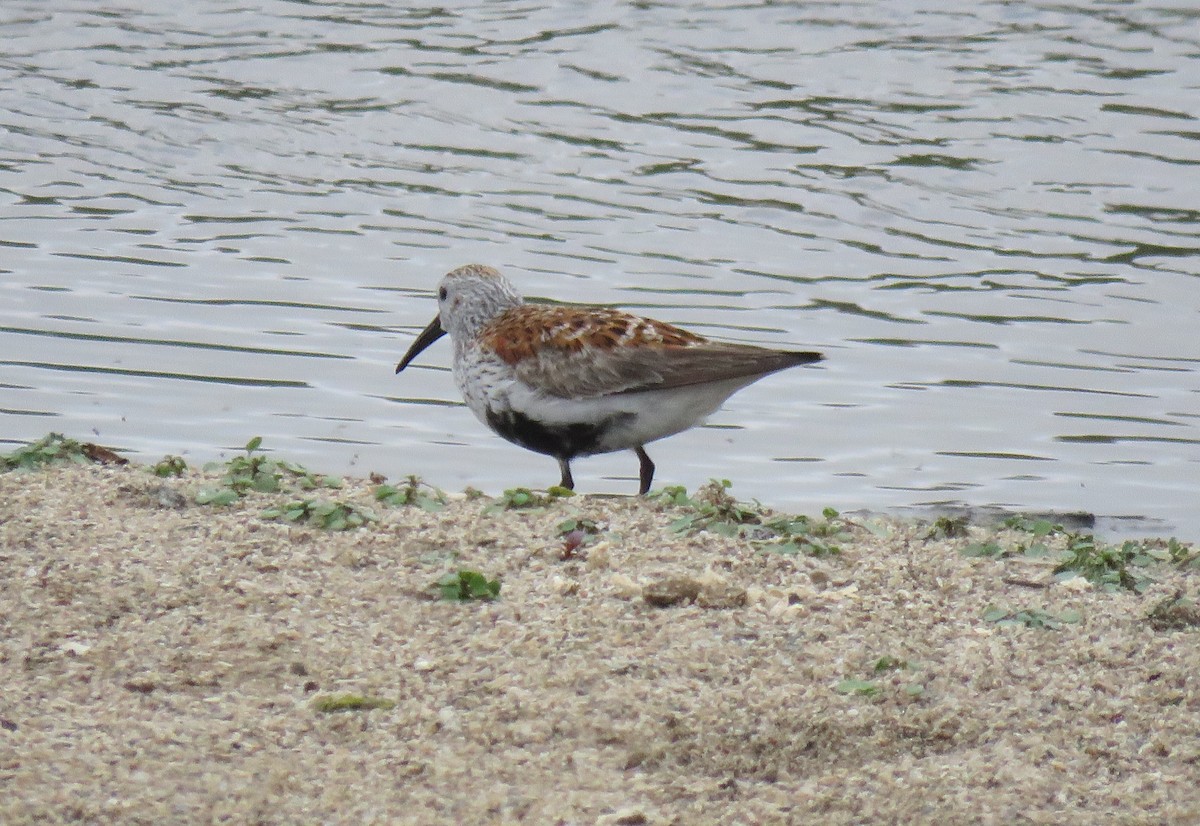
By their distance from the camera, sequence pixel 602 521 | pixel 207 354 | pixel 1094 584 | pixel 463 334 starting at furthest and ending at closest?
pixel 207 354, pixel 463 334, pixel 602 521, pixel 1094 584

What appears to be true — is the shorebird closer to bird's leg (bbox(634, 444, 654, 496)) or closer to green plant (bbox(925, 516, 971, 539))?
bird's leg (bbox(634, 444, 654, 496))

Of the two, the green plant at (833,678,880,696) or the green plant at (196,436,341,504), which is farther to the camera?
the green plant at (196,436,341,504)

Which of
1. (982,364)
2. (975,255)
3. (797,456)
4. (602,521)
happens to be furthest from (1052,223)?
(602,521)

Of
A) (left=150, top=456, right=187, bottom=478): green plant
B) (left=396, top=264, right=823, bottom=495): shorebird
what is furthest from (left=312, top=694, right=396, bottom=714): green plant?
(left=396, top=264, right=823, bottom=495): shorebird

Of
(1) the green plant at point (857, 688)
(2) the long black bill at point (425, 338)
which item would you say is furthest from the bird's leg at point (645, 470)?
(1) the green plant at point (857, 688)

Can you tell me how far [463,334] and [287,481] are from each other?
1881 millimetres

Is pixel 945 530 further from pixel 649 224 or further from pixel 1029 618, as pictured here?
pixel 649 224

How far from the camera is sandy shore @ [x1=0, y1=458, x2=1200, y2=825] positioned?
4324 millimetres

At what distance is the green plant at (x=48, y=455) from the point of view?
689 centimetres

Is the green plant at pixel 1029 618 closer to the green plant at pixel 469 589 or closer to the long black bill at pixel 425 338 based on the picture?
the green plant at pixel 469 589

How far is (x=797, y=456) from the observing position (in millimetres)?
9047

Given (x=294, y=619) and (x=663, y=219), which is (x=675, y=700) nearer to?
(x=294, y=619)

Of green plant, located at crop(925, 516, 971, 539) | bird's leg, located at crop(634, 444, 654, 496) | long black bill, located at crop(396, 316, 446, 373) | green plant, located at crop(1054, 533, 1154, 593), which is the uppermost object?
green plant, located at crop(1054, 533, 1154, 593)

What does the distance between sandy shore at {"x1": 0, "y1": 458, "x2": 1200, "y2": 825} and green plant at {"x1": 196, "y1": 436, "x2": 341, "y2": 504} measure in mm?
64
